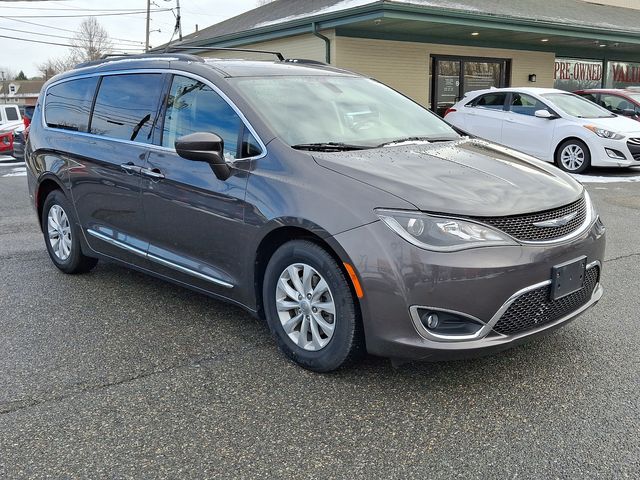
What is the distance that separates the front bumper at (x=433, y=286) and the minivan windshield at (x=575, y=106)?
31.3ft

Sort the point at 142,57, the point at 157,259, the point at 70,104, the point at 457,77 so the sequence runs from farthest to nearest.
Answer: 1. the point at 457,77
2. the point at 70,104
3. the point at 142,57
4. the point at 157,259

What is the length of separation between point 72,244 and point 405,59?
502 inches

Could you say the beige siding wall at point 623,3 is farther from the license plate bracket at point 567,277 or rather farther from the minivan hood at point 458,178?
the license plate bracket at point 567,277

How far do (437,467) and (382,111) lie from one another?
2562mm

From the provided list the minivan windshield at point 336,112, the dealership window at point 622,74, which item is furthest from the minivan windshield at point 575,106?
the dealership window at point 622,74

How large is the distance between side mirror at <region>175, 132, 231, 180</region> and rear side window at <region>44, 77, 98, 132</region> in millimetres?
1726

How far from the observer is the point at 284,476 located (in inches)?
95.3

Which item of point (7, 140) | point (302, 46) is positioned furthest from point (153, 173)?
point (7, 140)

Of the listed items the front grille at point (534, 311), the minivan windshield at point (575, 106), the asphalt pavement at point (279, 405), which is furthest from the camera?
the minivan windshield at point (575, 106)

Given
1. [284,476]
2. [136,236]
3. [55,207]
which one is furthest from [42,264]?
[284,476]

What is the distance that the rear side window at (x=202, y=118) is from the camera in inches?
141

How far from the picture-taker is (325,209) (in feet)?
10.0

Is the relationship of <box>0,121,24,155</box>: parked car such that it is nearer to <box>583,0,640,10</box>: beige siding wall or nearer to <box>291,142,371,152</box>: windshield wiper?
<box>291,142,371,152</box>: windshield wiper

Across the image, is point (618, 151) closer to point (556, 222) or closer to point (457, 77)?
point (457, 77)
